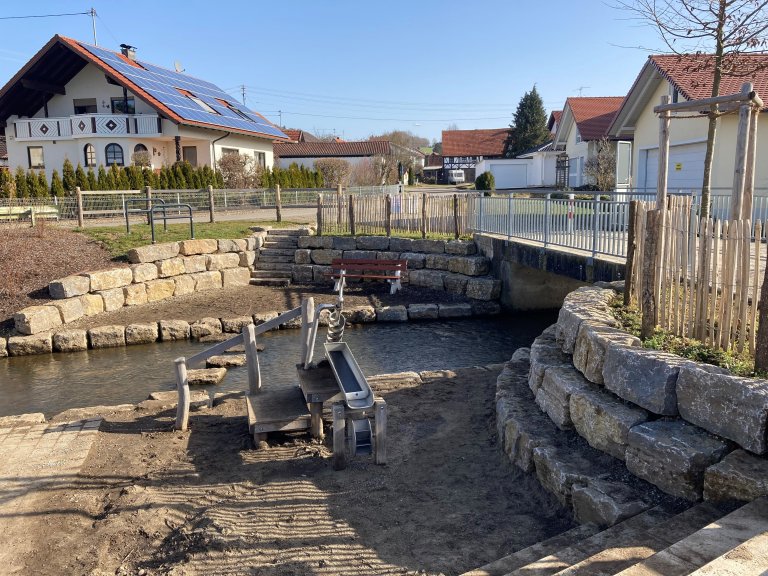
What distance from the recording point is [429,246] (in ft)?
54.3

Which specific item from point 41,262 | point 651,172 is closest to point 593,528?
point 41,262

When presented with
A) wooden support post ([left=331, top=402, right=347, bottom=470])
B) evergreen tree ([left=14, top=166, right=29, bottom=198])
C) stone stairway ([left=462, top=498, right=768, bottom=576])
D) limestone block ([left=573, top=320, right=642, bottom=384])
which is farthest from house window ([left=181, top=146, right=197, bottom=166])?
stone stairway ([left=462, top=498, right=768, bottom=576])

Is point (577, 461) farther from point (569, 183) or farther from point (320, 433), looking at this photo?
point (569, 183)

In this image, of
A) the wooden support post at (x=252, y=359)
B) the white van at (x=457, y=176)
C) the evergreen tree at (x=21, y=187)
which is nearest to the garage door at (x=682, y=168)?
the wooden support post at (x=252, y=359)

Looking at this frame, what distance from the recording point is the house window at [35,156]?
107 ft

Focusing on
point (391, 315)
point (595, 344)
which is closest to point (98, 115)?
point (391, 315)

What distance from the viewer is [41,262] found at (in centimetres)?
1391

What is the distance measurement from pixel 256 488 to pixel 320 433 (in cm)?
118

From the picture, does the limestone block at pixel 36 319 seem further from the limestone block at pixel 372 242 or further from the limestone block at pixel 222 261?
the limestone block at pixel 372 242

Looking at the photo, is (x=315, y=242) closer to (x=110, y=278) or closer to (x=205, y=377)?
(x=110, y=278)

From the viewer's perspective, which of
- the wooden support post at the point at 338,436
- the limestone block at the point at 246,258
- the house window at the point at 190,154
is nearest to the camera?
the wooden support post at the point at 338,436

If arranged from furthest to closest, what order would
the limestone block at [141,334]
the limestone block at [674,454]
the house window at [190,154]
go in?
1. the house window at [190,154]
2. the limestone block at [141,334]
3. the limestone block at [674,454]

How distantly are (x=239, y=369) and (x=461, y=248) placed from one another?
25.4 feet

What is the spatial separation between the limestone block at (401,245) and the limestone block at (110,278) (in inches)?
266
